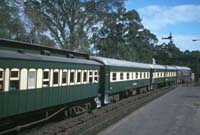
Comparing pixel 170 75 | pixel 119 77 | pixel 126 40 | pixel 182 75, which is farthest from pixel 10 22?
pixel 126 40

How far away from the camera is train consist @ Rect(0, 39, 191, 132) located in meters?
12.9

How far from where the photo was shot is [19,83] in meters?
13.4

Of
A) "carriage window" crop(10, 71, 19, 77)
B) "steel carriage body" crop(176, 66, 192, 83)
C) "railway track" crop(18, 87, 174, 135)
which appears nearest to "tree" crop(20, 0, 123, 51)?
"steel carriage body" crop(176, 66, 192, 83)

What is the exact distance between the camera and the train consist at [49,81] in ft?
42.4

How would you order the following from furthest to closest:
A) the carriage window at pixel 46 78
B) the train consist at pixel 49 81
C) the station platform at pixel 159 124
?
the station platform at pixel 159 124
the carriage window at pixel 46 78
the train consist at pixel 49 81

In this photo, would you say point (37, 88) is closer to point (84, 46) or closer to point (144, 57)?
point (84, 46)

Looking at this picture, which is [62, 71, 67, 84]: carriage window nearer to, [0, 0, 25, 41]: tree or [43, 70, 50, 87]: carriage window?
[43, 70, 50, 87]: carriage window

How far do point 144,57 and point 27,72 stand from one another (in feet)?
284

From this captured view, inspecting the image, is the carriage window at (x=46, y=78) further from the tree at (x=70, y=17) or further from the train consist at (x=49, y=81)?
the tree at (x=70, y=17)

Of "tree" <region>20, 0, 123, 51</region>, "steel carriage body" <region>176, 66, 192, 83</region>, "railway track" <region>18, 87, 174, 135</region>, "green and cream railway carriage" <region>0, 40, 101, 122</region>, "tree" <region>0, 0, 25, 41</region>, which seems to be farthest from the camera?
"steel carriage body" <region>176, 66, 192, 83</region>

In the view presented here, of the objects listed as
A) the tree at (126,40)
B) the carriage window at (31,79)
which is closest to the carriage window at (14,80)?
the carriage window at (31,79)

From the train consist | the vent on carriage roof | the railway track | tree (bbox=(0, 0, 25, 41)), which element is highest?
tree (bbox=(0, 0, 25, 41))

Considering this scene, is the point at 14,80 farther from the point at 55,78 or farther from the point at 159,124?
the point at 159,124

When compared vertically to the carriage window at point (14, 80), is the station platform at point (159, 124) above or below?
below
